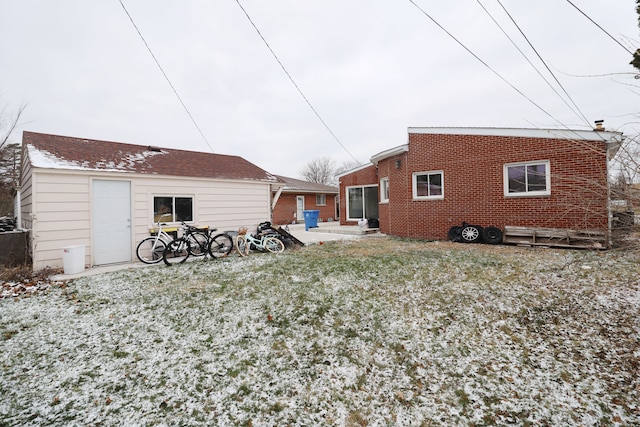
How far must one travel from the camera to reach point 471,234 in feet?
30.8

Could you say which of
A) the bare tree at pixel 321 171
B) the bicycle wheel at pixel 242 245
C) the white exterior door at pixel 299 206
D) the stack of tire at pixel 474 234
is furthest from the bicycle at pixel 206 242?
the bare tree at pixel 321 171

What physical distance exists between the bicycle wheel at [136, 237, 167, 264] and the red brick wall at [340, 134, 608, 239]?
8.81m

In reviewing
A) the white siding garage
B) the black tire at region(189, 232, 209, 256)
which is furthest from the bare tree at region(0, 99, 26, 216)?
the black tire at region(189, 232, 209, 256)

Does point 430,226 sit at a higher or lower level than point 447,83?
lower

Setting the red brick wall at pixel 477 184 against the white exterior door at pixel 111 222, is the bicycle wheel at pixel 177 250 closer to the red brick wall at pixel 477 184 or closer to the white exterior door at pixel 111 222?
the white exterior door at pixel 111 222

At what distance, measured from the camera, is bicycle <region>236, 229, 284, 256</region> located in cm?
821

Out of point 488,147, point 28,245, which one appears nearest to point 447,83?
point 488,147

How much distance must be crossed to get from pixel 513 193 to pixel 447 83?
16.7ft

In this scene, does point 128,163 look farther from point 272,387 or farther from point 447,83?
point 447,83

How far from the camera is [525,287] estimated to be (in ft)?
14.9

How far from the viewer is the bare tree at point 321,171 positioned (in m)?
49.4

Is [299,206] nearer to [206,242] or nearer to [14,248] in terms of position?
[206,242]

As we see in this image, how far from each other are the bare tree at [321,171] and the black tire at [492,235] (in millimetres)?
40838

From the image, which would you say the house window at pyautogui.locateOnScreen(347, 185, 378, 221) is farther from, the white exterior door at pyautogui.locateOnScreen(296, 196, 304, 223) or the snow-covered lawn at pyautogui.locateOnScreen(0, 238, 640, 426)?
the snow-covered lawn at pyautogui.locateOnScreen(0, 238, 640, 426)
